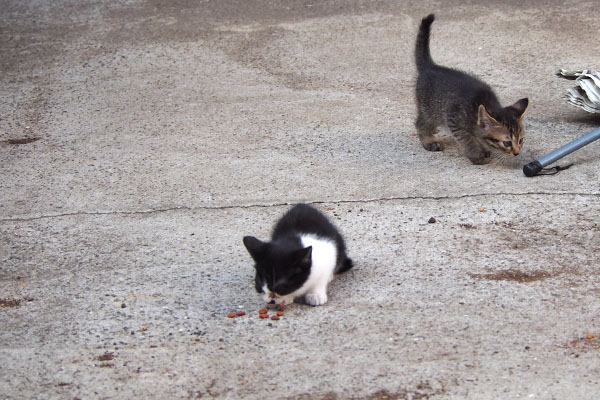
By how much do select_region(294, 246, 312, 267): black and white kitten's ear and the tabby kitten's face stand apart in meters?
2.46

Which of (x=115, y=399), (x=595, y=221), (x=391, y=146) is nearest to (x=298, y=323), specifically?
(x=115, y=399)

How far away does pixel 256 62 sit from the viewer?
8039 millimetres

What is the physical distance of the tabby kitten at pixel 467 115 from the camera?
19.1 feet

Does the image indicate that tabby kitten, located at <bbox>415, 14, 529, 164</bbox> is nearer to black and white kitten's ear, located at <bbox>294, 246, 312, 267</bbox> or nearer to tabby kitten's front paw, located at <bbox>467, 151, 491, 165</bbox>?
tabby kitten's front paw, located at <bbox>467, 151, 491, 165</bbox>

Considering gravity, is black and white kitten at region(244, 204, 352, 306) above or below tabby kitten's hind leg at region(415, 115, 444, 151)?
above

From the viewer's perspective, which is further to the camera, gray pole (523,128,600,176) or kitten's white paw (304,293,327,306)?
gray pole (523,128,600,176)

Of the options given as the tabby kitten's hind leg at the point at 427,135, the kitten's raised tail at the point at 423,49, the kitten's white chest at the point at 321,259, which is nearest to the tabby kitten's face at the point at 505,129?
the tabby kitten's hind leg at the point at 427,135

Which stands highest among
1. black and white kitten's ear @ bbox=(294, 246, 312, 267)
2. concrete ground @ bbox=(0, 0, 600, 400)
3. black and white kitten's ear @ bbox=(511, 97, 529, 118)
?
black and white kitten's ear @ bbox=(294, 246, 312, 267)

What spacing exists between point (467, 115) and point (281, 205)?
5.55 feet

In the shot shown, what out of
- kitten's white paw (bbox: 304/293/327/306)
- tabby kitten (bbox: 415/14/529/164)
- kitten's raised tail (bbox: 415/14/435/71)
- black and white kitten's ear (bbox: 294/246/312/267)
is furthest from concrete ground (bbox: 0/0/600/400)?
kitten's raised tail (bbox: 415/14/435/71)

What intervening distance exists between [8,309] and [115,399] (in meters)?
1.11

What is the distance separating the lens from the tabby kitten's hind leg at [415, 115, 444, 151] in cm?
627

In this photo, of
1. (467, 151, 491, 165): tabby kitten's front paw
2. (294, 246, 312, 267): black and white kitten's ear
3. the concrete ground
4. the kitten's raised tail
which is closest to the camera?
the concrete ground

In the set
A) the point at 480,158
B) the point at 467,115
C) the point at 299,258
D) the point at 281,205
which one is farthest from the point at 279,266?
the point at 467,115
